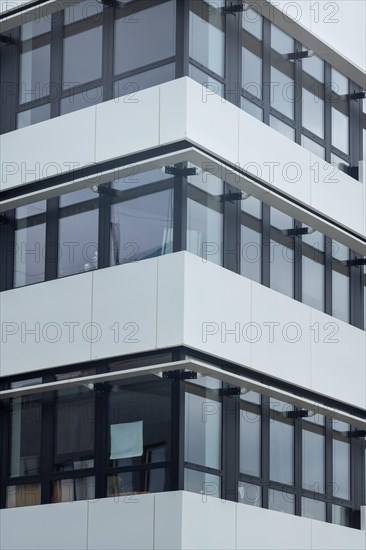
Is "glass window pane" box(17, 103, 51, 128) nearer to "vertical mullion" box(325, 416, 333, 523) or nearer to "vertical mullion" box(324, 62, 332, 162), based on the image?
"vertical mullion" box(324, 62, 332, 162)

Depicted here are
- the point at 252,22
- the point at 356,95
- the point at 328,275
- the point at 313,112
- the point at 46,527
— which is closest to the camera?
the point at 46,527

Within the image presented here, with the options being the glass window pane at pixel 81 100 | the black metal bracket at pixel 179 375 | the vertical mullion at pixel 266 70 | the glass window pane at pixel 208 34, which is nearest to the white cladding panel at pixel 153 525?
the black metal bracket at pixel 179 375

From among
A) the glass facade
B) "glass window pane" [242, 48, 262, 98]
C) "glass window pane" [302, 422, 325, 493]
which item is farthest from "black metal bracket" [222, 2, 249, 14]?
Result: "glass window pane" [302, 422, 325, 493]

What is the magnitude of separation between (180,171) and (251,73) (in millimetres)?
2615

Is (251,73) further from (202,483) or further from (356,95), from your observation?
(202,483)

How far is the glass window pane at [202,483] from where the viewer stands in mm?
18800

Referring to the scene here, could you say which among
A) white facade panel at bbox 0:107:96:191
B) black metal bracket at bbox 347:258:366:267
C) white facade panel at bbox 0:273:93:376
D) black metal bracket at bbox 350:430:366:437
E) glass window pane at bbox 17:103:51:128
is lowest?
black metal bracket at bbox 350:430:366:437

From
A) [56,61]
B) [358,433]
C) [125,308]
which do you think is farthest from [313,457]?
[56,61]

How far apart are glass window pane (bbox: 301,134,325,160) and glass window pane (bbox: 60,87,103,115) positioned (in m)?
3.70

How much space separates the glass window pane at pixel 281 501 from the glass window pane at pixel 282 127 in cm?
571

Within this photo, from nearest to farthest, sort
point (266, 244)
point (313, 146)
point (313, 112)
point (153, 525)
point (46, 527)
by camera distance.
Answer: point (153, 525)
point (46, 527)
point (266, 244)
point (313, 146)
point (313, 112)

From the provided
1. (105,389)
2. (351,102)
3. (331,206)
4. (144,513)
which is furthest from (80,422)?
(351,102)

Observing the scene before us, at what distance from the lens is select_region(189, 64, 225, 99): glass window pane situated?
2010 cm

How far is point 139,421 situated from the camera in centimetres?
1925
